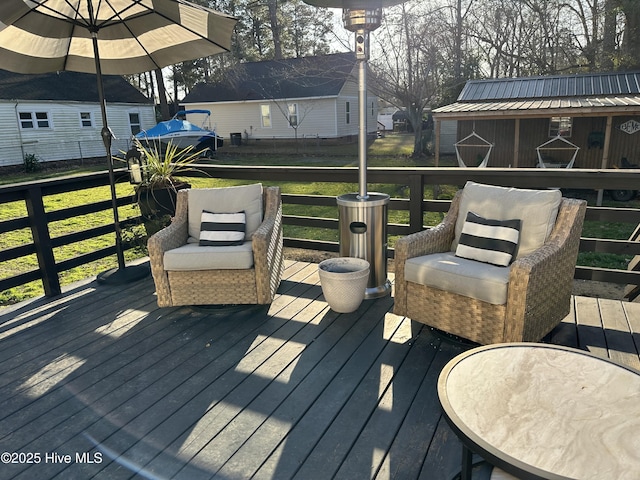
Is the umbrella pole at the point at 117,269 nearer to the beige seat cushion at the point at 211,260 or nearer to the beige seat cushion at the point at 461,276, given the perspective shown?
the beige seat cushion at the point at 211,260

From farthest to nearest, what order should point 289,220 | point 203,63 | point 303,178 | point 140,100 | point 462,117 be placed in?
1. point 203,63
2. point 140,100
3. point 462,117
4. point 289,220
5. point 303,178

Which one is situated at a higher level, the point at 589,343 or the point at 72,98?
the point at 72,98

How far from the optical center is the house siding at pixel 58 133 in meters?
14.3

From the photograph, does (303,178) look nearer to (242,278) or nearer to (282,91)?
(242,278)

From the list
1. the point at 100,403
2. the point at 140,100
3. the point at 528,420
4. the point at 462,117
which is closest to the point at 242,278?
the point at 100,403

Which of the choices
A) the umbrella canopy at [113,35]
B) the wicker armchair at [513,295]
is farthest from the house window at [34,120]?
the wicker armchair at [513,295]

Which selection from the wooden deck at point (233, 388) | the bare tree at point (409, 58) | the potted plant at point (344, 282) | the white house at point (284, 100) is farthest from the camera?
the white house at point (284, 100)

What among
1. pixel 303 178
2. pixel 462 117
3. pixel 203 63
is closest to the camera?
pixel 303 178

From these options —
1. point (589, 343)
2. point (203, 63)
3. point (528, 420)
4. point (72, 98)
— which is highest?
point (203, 63)

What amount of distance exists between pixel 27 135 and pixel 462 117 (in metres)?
13.7

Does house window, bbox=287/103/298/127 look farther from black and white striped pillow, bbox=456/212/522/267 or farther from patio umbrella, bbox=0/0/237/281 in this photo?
black and white striped pillow, bbox=456/212/522/267

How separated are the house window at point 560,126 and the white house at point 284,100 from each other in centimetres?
783

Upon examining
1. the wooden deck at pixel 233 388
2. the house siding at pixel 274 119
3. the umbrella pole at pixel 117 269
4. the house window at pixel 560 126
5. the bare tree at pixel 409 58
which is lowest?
the wooden deck at pixel 233 388

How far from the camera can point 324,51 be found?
78.9ft
